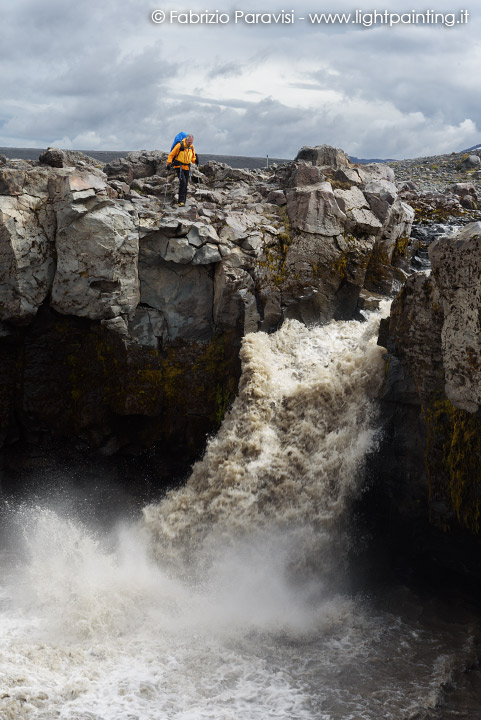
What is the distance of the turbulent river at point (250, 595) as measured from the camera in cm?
1001

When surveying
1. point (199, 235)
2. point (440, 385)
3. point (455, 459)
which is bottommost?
point (455, 459)

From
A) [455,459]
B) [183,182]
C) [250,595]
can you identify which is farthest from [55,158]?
[455,459]

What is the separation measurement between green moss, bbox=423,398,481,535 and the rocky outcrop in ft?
0.06

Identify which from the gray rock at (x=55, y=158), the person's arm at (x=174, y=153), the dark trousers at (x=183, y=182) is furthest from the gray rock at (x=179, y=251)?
the gray rock at (x=55, y=158)

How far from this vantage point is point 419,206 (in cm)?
2227

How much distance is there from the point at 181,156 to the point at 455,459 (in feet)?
35.2

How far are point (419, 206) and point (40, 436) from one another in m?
14.8

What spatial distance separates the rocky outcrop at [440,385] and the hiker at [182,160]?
22.9ft

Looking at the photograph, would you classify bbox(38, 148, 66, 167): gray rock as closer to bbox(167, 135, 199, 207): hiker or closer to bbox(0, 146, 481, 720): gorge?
bbox(0, 146, 481, 720): gorge

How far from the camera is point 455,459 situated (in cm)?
1218

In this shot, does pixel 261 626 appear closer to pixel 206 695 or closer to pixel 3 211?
pixel 206 695

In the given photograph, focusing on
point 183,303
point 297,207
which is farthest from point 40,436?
point 297,207

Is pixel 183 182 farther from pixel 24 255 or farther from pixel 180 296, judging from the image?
pixel 24 255

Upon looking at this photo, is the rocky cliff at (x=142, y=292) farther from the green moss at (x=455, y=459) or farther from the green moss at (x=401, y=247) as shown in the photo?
the green moss at (x=455, y=459)
